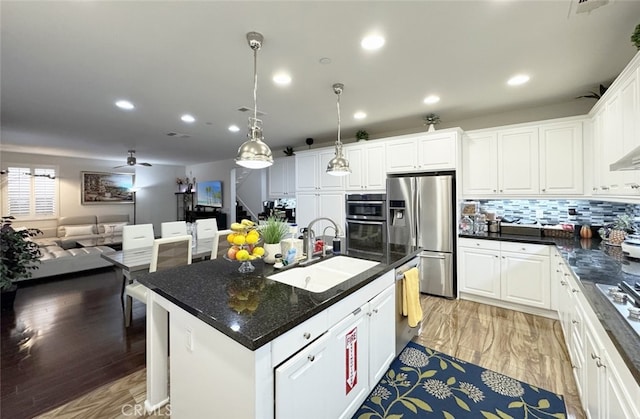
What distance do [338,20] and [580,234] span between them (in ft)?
11.8

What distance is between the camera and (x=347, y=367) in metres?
1.53

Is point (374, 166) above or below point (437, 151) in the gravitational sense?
below

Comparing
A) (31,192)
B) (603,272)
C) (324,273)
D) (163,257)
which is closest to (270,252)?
(324,273)

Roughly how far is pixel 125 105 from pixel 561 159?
17.1 feet

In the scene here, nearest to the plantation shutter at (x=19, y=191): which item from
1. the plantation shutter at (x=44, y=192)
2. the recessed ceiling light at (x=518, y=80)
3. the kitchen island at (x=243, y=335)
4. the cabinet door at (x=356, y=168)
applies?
the plantation shutter at (x=44, y=192)

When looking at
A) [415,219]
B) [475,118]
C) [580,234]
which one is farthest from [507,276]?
[475,118]

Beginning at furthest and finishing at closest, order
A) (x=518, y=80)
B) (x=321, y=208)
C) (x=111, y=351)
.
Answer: (x=321, y=208) < (x=518, y=80) < (x=111, y=351)

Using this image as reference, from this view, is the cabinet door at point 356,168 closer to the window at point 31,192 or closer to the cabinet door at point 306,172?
the cabinet door at point 306,172

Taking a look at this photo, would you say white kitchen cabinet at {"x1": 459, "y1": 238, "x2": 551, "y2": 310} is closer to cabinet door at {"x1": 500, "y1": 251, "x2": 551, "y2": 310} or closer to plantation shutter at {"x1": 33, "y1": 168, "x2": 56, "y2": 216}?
cabinet door at {"x1": 500, "y1": 251, "x2": 551, "y2": 310}

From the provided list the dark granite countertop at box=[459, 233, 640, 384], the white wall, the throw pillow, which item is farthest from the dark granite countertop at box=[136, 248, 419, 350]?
the white wall

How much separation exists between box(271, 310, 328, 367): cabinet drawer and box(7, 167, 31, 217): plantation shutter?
8528 mm

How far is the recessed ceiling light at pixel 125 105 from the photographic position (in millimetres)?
3054

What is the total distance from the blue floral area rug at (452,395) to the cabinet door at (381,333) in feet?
0.41

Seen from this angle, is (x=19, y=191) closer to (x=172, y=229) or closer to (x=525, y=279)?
(x=172, y=229)
